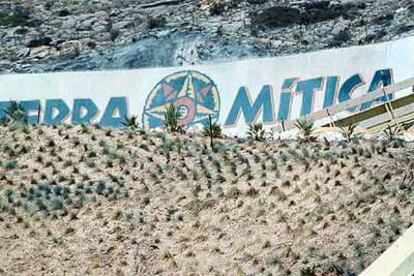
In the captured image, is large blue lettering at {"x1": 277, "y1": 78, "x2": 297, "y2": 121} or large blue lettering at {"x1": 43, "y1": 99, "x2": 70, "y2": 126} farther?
large blue lettering at {"x1": 43, "y1": 99, "x2": 70, "y2": 126}

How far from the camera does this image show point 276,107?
37.9 meters

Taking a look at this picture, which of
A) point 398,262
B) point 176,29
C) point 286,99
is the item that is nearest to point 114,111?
point 286,99

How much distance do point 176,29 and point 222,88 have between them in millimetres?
17055

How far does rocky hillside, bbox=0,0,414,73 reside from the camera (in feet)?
166

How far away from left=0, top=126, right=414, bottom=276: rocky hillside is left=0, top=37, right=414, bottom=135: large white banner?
14.6 metres

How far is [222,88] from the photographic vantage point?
39.0 m

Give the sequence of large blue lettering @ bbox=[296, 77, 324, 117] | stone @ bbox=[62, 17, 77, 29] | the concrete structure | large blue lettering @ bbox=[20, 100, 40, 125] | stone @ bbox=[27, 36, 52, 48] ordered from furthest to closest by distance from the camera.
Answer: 1. stone @ bbox=[62, 17, 77, 29]
2. stone @ bbox=[27, 36, 52, 48]
3. large blue lettering @ bbox=[20, 100, 40, 125]
4. large blue lettering @ bbox=[296, 77, 324, 117]
5. the concrete structure

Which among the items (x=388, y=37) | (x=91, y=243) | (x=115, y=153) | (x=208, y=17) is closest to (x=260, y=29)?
(x=208, y=17)

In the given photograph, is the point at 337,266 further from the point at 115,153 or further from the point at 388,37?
the point at 388,37

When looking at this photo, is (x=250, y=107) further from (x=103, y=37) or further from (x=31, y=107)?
(x=103, y=37)

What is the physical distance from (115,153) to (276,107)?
1591 centimetres

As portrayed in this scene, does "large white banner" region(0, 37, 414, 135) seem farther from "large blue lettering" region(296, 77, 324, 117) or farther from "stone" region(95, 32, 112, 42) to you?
"stone" region(95, 32, 112, 42)

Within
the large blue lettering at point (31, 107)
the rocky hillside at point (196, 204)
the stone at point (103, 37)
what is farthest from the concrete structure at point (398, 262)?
the stone at point (103, 37)

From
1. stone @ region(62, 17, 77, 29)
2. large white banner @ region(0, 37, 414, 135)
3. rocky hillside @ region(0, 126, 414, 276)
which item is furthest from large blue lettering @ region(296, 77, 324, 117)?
stone @ region(62, 17, 77, 29)
